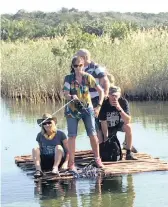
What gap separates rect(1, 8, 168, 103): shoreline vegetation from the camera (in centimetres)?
1827

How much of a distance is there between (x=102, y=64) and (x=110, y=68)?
0.77 ft

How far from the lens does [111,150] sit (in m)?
9.91

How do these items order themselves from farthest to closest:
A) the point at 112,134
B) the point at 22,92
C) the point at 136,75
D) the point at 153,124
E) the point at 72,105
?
the point at 22,92
the point at 136,75
the point at 153,124
the point at 112,134
the point at 72,105

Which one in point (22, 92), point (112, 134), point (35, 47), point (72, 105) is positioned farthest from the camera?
point (35, 47)

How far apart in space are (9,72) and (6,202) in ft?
41.3

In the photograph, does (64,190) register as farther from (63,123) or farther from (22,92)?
(22,92)

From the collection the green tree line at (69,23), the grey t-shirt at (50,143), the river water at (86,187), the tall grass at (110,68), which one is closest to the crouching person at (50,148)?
the grey t-shirt at (50,143)

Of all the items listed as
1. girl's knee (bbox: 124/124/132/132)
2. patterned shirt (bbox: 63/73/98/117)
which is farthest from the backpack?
patterned shirt (bbox: 63/73/98/117)

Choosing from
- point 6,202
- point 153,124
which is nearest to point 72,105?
point 6,202

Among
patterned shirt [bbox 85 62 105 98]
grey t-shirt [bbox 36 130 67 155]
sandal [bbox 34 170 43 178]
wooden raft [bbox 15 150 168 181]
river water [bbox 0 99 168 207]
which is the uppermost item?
patterned shirt [bbox 85 62 105 98]

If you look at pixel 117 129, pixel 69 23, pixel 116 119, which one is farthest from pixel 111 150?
pixel 69 23

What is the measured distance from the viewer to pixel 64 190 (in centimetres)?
870

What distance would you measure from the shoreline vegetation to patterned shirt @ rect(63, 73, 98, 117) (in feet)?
28.7

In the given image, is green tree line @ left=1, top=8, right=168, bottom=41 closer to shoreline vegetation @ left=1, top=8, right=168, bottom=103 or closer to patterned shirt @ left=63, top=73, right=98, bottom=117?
shoreline vegetation @ left=1, top=8, right=168, bottom=103
